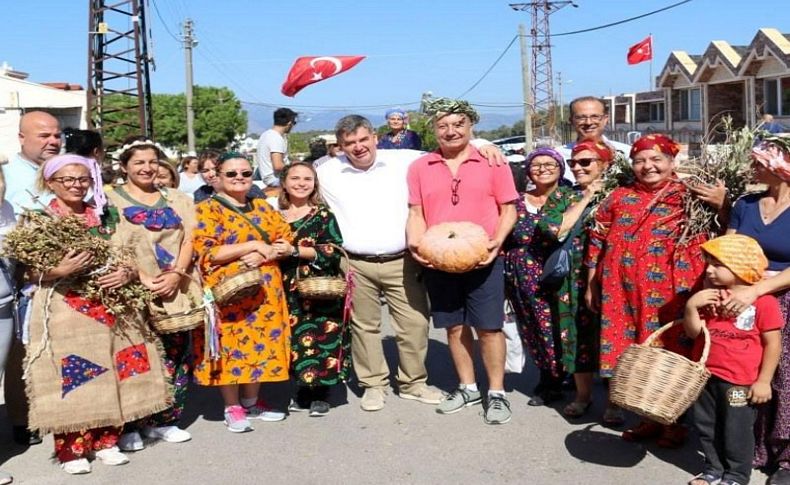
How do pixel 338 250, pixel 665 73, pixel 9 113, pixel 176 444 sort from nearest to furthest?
pixel 176 444
pixel 338 250
pixel 9 113
pixel 665 73

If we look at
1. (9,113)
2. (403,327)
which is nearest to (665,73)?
(9,113)

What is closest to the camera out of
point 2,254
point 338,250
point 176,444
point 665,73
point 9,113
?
point 2,254

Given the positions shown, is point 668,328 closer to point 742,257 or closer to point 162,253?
point 742,257

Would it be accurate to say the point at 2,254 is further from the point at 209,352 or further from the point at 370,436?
the point at 370,436

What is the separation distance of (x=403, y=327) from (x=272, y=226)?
46.2 inches

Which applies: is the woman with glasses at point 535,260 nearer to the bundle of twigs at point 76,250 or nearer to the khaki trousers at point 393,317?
the khaki trousers at point 393,317

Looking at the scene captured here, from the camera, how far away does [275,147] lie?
8.59 metres

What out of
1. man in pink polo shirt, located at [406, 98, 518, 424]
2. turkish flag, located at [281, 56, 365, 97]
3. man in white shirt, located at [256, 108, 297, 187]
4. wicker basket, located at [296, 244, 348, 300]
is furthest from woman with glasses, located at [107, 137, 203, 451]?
turkish flag, located at [281, 56, 365, 97]

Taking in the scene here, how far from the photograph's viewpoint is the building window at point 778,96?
86.1 ft

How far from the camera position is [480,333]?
16.5ft

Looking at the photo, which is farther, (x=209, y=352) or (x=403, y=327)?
(x=403, y=327)

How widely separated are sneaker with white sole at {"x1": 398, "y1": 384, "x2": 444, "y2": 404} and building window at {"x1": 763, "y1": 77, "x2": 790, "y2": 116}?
80.2 feet

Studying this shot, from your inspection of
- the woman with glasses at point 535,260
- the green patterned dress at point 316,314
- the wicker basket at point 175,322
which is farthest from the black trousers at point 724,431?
the wicker basket at point 175,322

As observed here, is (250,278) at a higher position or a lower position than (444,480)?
higher
